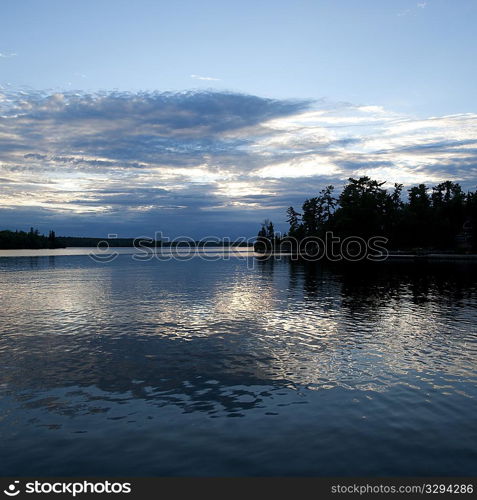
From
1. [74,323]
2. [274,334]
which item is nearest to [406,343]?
[274,334]

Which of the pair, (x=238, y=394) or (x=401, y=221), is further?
(x=401, y=221)

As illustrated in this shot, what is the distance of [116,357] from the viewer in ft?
64.6

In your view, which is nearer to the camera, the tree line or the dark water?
the dark water

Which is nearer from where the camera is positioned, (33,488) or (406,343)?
(33,488)

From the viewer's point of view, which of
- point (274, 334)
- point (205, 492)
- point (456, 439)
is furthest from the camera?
point (274, 334)

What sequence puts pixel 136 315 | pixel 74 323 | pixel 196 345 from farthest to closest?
pixel 136 315 → pixel 74 323 → pixel 196 345

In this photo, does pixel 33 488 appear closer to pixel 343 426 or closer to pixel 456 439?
pixel 343 426

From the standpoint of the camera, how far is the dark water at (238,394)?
34.1 ft

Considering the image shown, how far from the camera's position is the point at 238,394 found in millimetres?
14797

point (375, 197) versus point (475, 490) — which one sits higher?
point (375, 197)

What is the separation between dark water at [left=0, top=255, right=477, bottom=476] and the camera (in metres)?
10.4

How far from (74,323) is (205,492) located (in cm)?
2153

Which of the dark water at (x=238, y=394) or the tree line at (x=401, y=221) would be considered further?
the tree line at (x=401, y=221)

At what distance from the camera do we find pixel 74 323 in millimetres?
28156
